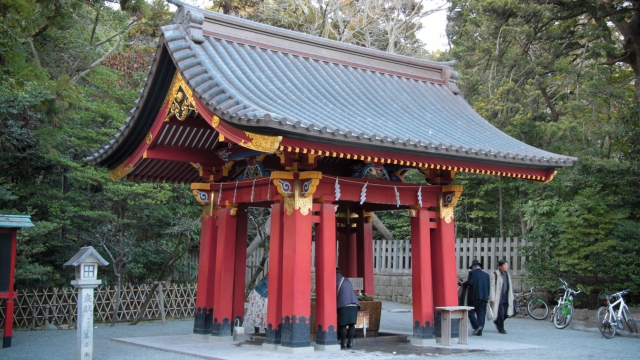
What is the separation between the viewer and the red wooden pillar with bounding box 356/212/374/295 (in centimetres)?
1291

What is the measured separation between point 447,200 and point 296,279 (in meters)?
3.49

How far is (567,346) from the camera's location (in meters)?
11.1

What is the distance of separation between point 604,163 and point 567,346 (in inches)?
239

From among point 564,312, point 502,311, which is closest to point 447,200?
point 502,311

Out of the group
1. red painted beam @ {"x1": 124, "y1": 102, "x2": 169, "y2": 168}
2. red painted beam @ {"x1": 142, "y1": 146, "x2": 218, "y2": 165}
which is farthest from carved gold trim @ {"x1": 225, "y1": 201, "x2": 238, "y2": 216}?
red painted beam @ {"x1": 124, "y1": 102, "x2": 169, "y2": 168}

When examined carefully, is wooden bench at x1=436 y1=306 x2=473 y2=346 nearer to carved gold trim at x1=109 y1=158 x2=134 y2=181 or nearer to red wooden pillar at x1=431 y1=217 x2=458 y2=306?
red wooden pillar at x1=431 y1=217 x2=458 y2=306

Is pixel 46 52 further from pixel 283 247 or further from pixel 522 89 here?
pixel 522 89

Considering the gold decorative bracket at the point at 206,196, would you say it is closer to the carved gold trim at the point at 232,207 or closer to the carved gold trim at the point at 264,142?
the carved gold trim at the point at 232,207

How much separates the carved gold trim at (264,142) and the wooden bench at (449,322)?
4.57 metres

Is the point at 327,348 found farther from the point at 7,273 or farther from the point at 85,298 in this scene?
the point at 7,273

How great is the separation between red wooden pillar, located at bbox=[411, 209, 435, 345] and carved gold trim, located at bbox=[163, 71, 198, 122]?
440 cm

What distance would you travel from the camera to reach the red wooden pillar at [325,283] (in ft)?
31.6

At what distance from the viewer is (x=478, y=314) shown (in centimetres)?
1286

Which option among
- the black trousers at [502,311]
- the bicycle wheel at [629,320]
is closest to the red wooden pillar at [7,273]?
the black trousers at [502,311]
